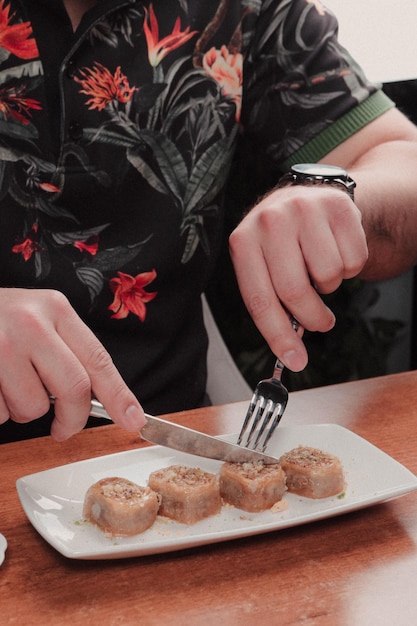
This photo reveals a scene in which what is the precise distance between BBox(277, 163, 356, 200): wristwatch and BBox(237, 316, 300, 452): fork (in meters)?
0.23

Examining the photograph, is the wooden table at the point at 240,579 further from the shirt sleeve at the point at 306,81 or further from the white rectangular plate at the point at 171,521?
the shirt sleeve at the point at 306,81

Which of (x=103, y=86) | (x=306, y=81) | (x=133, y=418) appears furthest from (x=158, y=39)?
(x=133, y=418)

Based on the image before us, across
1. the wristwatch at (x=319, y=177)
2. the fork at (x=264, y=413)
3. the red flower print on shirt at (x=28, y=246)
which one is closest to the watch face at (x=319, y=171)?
the wristwatch at (x=319, y=177)

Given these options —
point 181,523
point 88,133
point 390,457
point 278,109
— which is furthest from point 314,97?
point 181,523

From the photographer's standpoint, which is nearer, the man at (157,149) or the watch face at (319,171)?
the watch face at (319,171)

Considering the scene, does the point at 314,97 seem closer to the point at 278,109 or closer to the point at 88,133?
the point at 278,109

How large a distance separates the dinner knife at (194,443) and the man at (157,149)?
0.26 meters

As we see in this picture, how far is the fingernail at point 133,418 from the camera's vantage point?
100 cm

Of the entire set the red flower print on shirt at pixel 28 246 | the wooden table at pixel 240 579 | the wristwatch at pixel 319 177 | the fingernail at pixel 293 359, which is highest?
the wristwatch at pixel 319 177

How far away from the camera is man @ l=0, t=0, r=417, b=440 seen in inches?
57.1

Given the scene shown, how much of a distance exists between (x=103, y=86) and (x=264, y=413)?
67 centimetres

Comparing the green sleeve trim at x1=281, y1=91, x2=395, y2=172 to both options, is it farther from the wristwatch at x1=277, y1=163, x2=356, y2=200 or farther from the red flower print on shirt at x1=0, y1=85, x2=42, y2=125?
the red flower print on shirt at x1=0, y1=85, x2=42, y2=125

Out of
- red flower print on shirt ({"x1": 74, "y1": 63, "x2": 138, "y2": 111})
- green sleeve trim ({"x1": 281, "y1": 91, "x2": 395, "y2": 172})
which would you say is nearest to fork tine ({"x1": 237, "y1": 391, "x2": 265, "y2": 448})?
red flower print on shirt ({"x1": 74, "y1": 63, "x2": 138, "y2": 111})

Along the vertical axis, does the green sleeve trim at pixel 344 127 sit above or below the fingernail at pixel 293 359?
above
